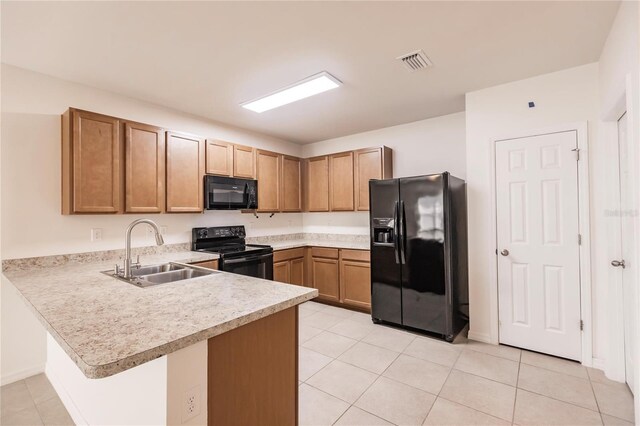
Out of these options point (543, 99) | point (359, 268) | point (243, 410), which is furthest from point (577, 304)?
point (243, 410)

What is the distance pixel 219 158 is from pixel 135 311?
2.71m

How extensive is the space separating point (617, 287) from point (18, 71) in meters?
5.17

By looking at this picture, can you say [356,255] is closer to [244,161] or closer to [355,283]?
[355,283]

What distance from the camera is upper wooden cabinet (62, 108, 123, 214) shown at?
257 centimetres

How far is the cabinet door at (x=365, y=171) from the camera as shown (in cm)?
414

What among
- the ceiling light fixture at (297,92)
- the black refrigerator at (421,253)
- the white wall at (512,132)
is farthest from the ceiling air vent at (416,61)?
the black refrigerator at (421,253)

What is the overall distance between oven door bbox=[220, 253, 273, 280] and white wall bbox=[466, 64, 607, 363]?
234 cm

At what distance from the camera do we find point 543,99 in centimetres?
274

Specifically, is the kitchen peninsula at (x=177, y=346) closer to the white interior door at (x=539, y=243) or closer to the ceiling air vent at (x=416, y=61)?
the ceiling air vent at (x=416, y=61)

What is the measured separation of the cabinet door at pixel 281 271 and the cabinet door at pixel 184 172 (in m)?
1.26

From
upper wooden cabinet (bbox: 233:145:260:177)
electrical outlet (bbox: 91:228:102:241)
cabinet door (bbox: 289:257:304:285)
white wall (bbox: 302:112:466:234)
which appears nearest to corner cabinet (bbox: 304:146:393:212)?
white wall (bbox: 302:112:466:234)

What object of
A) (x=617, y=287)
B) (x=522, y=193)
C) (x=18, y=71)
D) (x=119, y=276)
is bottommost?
(x=617, y=287)

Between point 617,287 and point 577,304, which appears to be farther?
point 577,304

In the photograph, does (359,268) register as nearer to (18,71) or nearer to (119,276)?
(119,276)
